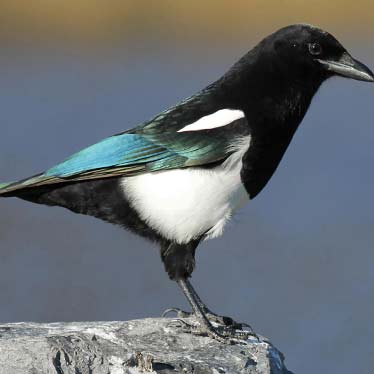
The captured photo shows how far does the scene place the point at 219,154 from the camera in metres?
5.39

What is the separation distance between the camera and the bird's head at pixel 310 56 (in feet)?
18.3

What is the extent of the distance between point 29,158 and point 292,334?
208 centimetres

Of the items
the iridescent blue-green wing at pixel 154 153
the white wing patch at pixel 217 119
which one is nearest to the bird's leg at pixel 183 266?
the iridescent blue-green wing at pixel 154 153

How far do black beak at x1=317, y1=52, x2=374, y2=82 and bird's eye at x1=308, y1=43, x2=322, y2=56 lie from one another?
0.09ft

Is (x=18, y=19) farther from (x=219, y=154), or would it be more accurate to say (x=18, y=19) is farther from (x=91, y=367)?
(x=91, y=367)

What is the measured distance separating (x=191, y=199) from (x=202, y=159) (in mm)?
152

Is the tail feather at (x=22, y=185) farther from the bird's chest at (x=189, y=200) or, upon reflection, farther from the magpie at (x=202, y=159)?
the bird's chest at (x=189, y=200)

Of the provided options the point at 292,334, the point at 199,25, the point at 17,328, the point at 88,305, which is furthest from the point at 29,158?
the point at 17,328

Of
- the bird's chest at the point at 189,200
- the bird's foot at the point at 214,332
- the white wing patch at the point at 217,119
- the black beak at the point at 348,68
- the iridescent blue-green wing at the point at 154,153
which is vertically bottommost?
the bird's foot at the point at 214,332

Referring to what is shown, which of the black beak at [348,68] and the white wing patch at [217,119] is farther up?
the black beak at [348,68]

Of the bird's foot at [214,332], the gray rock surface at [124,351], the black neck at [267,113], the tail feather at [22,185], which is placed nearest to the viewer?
the gray rock surface at [124,351]

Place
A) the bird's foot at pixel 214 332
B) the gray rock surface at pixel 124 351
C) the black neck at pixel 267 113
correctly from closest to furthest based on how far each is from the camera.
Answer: the gray rock surface at pixel 124 351
the bird's foot at pixel 214 332
the black neck at pixel 267 113

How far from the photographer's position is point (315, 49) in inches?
220

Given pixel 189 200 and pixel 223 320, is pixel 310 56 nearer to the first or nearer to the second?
pixel 189 200
